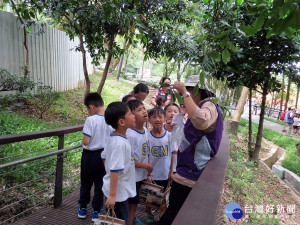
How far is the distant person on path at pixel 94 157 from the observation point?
238 centimetres

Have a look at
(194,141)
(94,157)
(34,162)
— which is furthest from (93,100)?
(34,162)

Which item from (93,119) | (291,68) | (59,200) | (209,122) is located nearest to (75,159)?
(59,200)

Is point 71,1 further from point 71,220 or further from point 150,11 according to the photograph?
point 71,220

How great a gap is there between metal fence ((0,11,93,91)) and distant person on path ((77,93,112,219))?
430 centimetres

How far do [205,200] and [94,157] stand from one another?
4.75 feet

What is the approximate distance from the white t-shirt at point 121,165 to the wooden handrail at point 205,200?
58cm

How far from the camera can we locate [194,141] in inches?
70.2

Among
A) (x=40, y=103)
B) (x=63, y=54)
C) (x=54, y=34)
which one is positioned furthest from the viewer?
(x=63, y=54)

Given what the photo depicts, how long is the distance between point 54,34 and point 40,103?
2945mm

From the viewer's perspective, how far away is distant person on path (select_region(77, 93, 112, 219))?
2.38m

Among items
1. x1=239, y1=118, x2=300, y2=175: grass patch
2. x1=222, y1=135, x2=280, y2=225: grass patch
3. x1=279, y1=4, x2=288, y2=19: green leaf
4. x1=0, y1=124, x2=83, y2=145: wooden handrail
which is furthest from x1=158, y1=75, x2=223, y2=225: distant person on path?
x1=239, y1=118, x2=300, y2=175: grass patch

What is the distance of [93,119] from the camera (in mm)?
2373

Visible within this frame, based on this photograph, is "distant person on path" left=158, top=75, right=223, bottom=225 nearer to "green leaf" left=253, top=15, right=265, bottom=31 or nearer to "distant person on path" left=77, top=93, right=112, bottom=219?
"green leaf" left=253, top=15, right=265, bottom=31

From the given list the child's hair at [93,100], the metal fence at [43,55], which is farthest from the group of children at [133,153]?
the metal fence at [43,55]
